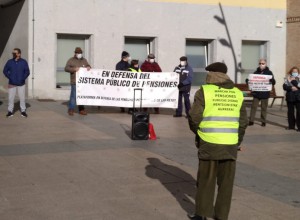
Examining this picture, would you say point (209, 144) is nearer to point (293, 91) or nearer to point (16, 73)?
point (293, 91)

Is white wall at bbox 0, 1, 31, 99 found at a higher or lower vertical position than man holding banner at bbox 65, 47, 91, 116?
higher

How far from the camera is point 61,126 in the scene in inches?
520

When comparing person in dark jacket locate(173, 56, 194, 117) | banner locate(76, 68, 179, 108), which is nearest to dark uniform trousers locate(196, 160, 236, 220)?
banner locate(76, 68, 179, 108)

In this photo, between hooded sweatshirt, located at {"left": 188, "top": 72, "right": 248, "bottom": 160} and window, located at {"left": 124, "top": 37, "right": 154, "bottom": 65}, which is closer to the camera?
hooded sweatshirt, located at {"left": 188, "top": 72, "right": 248, "bottom": 160}

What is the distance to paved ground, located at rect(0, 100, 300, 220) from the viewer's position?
6398mm

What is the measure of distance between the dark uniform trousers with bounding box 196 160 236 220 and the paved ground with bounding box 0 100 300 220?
1.71ft

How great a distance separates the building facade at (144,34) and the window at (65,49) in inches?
1.4

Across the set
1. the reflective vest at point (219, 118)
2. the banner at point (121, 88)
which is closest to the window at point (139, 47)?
the banner at point (121, 88)

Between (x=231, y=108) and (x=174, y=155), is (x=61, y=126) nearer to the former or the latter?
(x=174, y=155)

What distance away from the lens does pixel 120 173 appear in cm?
828

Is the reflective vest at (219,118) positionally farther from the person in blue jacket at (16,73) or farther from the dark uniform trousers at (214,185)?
the person in blue jacket at (16,73)

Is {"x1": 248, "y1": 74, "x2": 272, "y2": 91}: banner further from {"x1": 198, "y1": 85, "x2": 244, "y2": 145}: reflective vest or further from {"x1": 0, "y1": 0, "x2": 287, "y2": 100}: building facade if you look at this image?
{"x1": 198, "y1": 85, "x2": 244, "y2": 145}: reflective vest

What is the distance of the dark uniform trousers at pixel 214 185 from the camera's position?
5656mm

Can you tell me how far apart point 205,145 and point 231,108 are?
0.48 m
